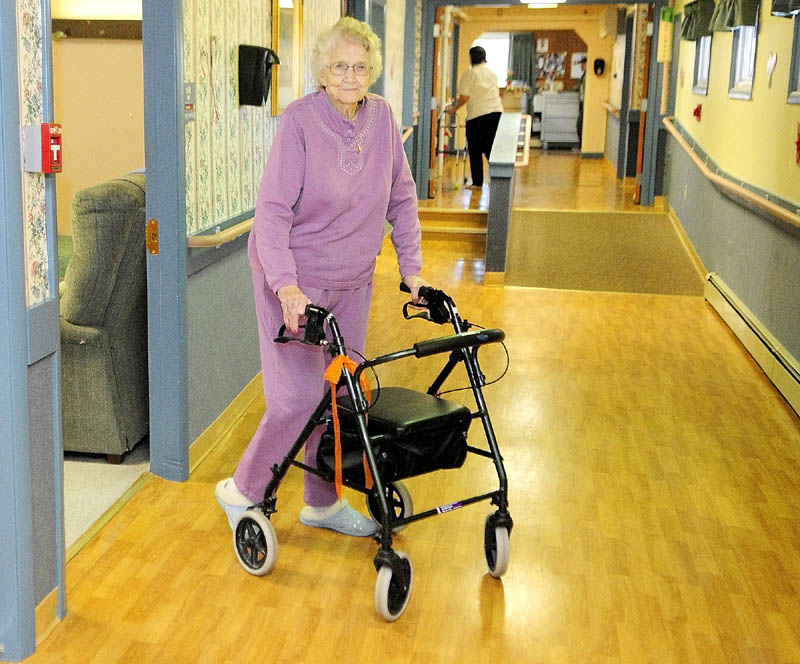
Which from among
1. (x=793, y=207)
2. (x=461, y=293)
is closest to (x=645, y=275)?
(x=461, y=293)

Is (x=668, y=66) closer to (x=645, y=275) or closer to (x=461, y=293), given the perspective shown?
(x=645, y=275)

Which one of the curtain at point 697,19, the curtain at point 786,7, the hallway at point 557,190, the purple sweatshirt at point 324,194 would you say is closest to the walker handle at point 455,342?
the purple sweatshirt at point 324,194

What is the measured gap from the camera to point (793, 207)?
4.86 metres

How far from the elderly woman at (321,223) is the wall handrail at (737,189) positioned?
2.58 metres

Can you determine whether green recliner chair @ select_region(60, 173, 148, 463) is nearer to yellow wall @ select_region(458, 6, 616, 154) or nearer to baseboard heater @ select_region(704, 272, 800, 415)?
baseboard heater @ select_region(704, 272, 800, 415)

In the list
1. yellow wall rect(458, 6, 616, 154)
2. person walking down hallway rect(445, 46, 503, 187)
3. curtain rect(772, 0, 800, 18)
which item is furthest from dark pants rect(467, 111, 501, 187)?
yellow wall rect(458, 6, 616, 154)

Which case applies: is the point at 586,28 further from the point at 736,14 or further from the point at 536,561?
the point at 536,561

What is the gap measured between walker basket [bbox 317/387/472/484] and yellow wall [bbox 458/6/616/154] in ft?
47.5

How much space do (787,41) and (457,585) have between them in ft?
12.5

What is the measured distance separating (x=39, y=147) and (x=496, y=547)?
1.59m

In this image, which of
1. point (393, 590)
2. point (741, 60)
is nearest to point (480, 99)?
point (741, 60)

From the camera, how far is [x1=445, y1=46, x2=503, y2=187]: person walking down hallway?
10469mm

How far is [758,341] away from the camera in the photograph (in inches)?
211

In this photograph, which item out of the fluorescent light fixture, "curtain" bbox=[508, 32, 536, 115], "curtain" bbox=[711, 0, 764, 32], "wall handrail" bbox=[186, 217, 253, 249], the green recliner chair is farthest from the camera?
"curtain" bbox=[508, 32, 536, 115]
